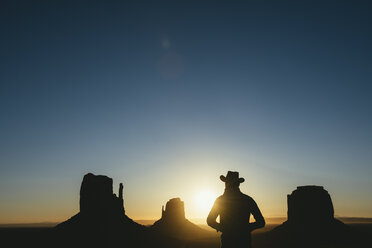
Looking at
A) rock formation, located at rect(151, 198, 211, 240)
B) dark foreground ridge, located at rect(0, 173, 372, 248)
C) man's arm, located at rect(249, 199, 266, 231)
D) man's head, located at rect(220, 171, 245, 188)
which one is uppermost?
man's head, located at rect(220, 171, 245, 188)

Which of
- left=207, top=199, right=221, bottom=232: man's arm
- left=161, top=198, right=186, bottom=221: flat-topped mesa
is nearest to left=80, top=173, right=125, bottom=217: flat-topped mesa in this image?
left=161, top=198, right=186, bottom=221: flat-topped mesa

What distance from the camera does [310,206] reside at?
288ft

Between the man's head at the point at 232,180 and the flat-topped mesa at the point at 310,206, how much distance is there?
91008mm

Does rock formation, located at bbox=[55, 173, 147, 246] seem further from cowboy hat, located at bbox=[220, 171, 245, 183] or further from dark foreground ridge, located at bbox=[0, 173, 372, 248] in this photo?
cowboy hat, located at bbox=[220, 171, 245, 183]

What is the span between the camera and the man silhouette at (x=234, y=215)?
21.3ft

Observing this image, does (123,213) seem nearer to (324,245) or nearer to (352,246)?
(324,245)

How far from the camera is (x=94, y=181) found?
80.4m

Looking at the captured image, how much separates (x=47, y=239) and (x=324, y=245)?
67270 mm

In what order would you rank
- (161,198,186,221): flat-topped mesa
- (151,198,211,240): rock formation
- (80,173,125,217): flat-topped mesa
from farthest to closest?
(161,198,186,221): flat-topped mesa < (151,198,211,240): rock formation < (80,173,125,217): flat-topped mesa

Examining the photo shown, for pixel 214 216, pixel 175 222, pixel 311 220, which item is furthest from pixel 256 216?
pixel 175 222

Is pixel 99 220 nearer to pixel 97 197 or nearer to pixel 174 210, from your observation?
pixel 97 197

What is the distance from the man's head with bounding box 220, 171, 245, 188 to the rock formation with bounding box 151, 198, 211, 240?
13053 cm

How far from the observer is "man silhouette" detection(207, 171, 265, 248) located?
650cm

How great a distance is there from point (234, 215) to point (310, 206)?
91.5 m
